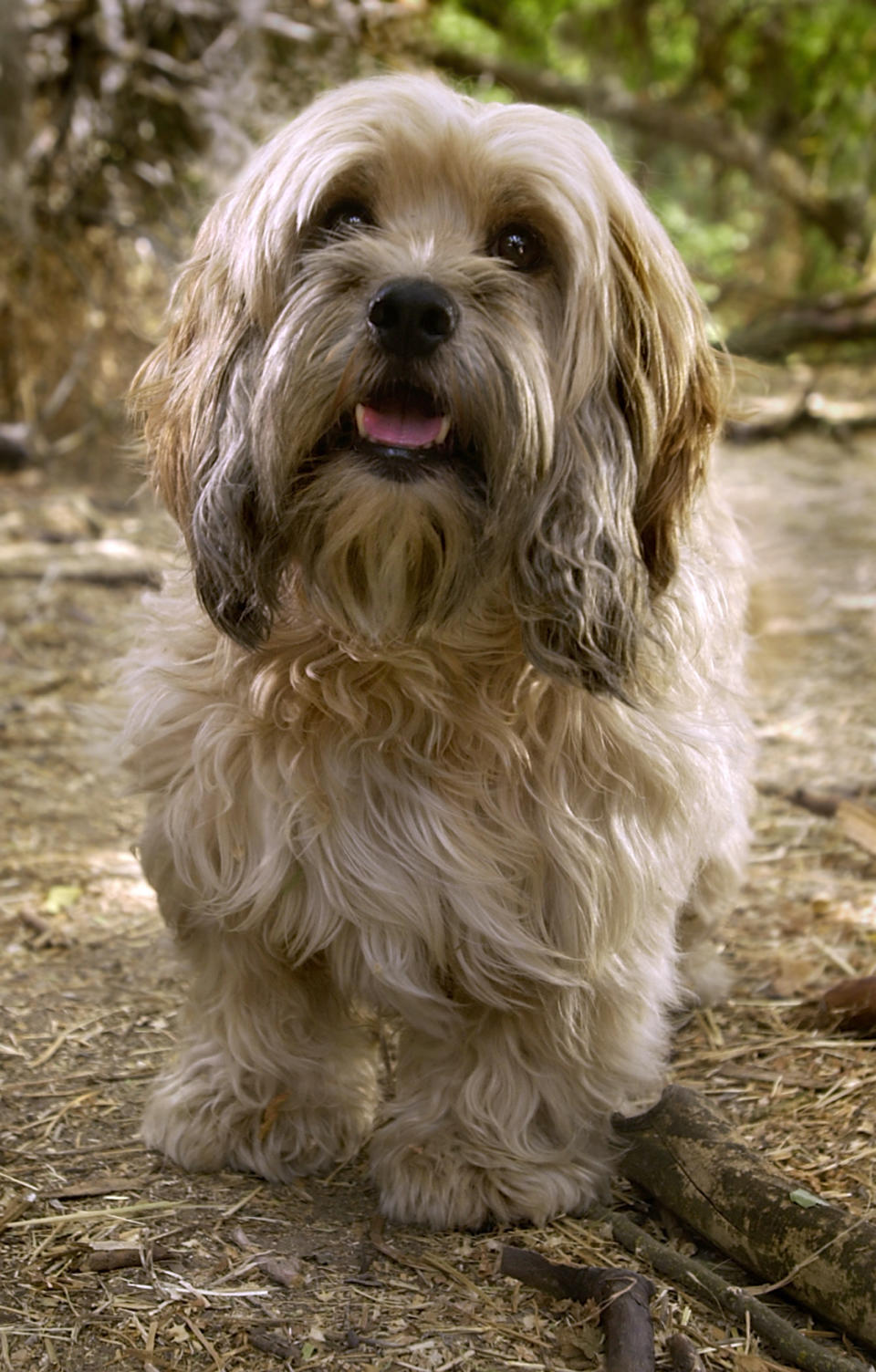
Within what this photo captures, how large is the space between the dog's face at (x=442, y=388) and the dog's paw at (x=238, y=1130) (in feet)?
2.44

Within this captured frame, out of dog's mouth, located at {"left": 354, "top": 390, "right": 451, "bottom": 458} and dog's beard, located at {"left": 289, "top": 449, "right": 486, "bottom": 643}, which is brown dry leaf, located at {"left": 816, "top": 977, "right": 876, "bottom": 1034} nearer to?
dog's beard, located at {"left": 289, "top": 449, "right": 486, "bottom": 643}

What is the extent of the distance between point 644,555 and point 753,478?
19.4 ft

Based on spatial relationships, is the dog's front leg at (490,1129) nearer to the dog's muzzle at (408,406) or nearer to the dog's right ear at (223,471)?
the dog's right ear at (223,471)

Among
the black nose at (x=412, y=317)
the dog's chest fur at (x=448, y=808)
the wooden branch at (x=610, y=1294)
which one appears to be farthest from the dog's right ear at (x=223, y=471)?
the wooden branch at (x=610, y=1294)

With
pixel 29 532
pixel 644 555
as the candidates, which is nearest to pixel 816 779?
pixel 644 555

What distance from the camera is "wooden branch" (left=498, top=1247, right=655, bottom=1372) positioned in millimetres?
1799

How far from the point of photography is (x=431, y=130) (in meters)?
2.02

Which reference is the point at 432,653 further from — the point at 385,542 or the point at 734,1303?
the point at 734,1303

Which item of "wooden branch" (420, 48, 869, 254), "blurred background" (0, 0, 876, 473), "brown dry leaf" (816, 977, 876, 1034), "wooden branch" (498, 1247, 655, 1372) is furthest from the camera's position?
"wooden branch" (420, 48, 869, 254)

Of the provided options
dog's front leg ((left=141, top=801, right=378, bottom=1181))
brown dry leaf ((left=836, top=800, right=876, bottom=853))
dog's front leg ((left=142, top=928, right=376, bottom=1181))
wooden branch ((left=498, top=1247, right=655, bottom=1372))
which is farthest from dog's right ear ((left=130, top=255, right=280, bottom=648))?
brown dry leaf ((left=836, top=800, right=876, bottom=853))

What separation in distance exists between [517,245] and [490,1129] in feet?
4.22

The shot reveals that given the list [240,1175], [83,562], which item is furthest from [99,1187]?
[83,562]

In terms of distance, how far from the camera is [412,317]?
1.88 meters

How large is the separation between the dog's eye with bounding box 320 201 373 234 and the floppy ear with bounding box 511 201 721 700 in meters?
0.34
